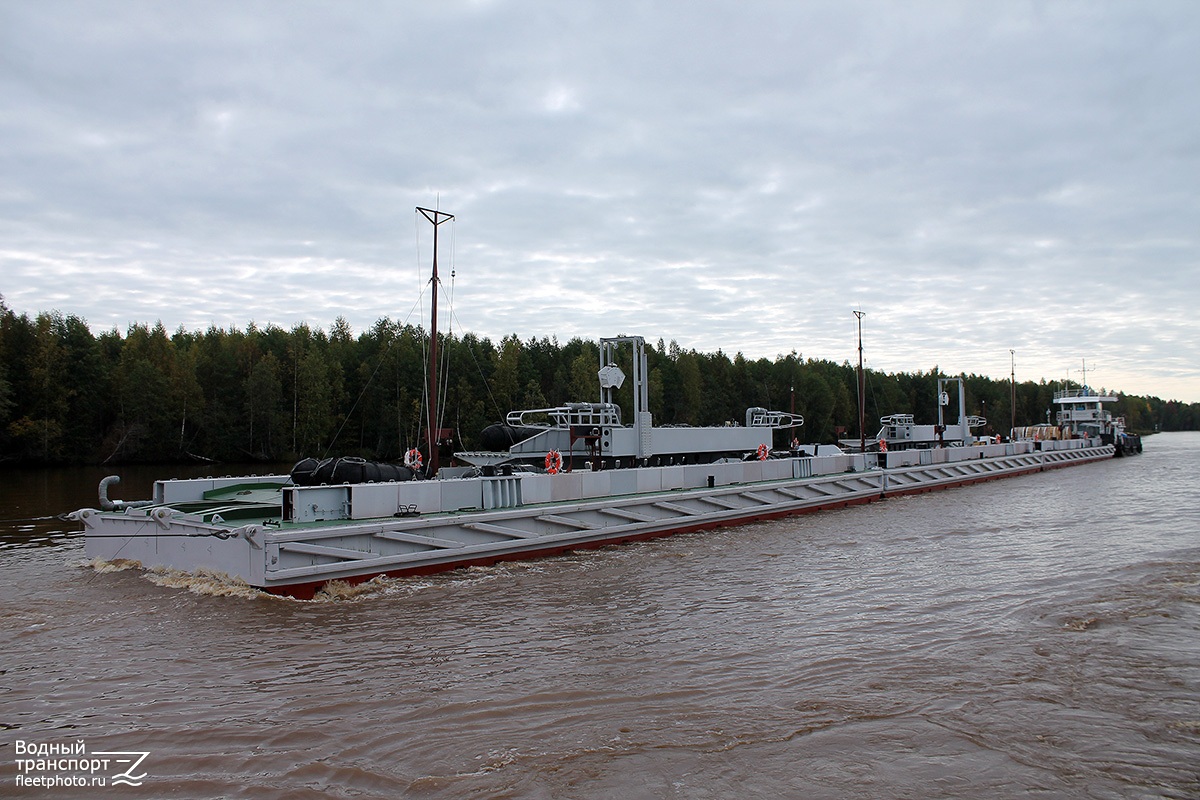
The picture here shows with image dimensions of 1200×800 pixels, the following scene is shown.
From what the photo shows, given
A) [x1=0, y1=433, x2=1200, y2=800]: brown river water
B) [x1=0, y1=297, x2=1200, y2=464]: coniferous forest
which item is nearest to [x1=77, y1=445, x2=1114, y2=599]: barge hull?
[x1=0, y1=433, x2=1200, y2=800]: brown river water

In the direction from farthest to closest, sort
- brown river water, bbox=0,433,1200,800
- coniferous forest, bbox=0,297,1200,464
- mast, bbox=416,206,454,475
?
coniferous forest, bbox=0,297,1200,464 → mast, bbox=416,206,454,475 → brown river water, bbox=0,433,1200,800

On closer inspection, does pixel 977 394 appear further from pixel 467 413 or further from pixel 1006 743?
pixel 1006 743

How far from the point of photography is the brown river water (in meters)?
6.23

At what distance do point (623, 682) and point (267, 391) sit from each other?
6081 cm

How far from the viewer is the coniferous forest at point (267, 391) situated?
54.7m

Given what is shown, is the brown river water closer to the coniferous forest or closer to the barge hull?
the barge hull

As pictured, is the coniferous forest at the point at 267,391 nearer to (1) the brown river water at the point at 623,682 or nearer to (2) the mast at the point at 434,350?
(2) the mast at the point at 434,350

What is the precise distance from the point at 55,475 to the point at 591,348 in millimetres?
52563

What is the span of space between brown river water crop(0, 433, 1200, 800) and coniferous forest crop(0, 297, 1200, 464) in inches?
1249

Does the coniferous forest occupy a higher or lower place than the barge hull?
higher

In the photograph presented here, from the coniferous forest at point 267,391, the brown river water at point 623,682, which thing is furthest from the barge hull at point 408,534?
the coniferous forest at point 267,391

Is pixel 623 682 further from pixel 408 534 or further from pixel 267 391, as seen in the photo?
pixel 267 391

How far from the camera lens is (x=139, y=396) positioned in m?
57.9

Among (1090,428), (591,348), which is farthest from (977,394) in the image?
(591,348)
